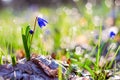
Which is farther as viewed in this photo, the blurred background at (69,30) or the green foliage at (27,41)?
the blurred background at (69,30)

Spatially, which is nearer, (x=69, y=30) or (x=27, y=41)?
(x=27, y=41)

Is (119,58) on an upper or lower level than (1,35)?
lower

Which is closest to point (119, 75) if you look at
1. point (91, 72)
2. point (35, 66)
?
point (91, 72)

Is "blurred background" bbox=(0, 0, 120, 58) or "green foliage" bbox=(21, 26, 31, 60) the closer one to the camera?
"green foliage" bbox=(21, 26, 31, 60)

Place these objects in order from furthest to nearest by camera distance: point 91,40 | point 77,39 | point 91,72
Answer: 1. point 77,39
2. point 91,40
3. point 91,72

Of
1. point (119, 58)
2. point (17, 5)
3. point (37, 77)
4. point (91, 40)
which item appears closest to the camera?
point (37, 77)

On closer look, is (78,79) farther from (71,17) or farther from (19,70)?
(71,17)

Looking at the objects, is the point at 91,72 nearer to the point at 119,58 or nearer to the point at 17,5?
the point at 119,58

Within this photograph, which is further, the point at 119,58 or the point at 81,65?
the point at 119,58

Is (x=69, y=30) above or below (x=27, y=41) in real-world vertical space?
below

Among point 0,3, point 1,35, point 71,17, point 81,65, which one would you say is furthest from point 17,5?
point 81,65
